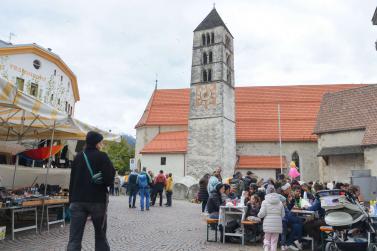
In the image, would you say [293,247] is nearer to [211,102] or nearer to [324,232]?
[324,232]

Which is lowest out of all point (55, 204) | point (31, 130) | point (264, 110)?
point (55, 204)

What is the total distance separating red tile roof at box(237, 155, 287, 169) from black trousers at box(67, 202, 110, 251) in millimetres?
30076

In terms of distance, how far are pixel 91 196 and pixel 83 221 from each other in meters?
0.38

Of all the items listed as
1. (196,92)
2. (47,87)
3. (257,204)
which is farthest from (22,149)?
(196,92)

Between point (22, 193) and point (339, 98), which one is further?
point (339, 98)

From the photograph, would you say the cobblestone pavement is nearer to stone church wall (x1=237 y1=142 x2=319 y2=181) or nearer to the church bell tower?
the church bell tower

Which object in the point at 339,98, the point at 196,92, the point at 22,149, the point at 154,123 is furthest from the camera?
the point at 154,123

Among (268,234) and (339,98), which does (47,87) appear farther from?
(268,234)

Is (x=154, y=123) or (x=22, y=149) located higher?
(x=154, y=123)

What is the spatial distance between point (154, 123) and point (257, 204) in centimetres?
3335

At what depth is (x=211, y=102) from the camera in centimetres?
3350

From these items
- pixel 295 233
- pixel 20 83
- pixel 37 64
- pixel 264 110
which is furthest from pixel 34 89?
pixel 295 233

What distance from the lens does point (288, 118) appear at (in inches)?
1507

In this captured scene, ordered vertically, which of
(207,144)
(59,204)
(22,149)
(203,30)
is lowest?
(59,204)
